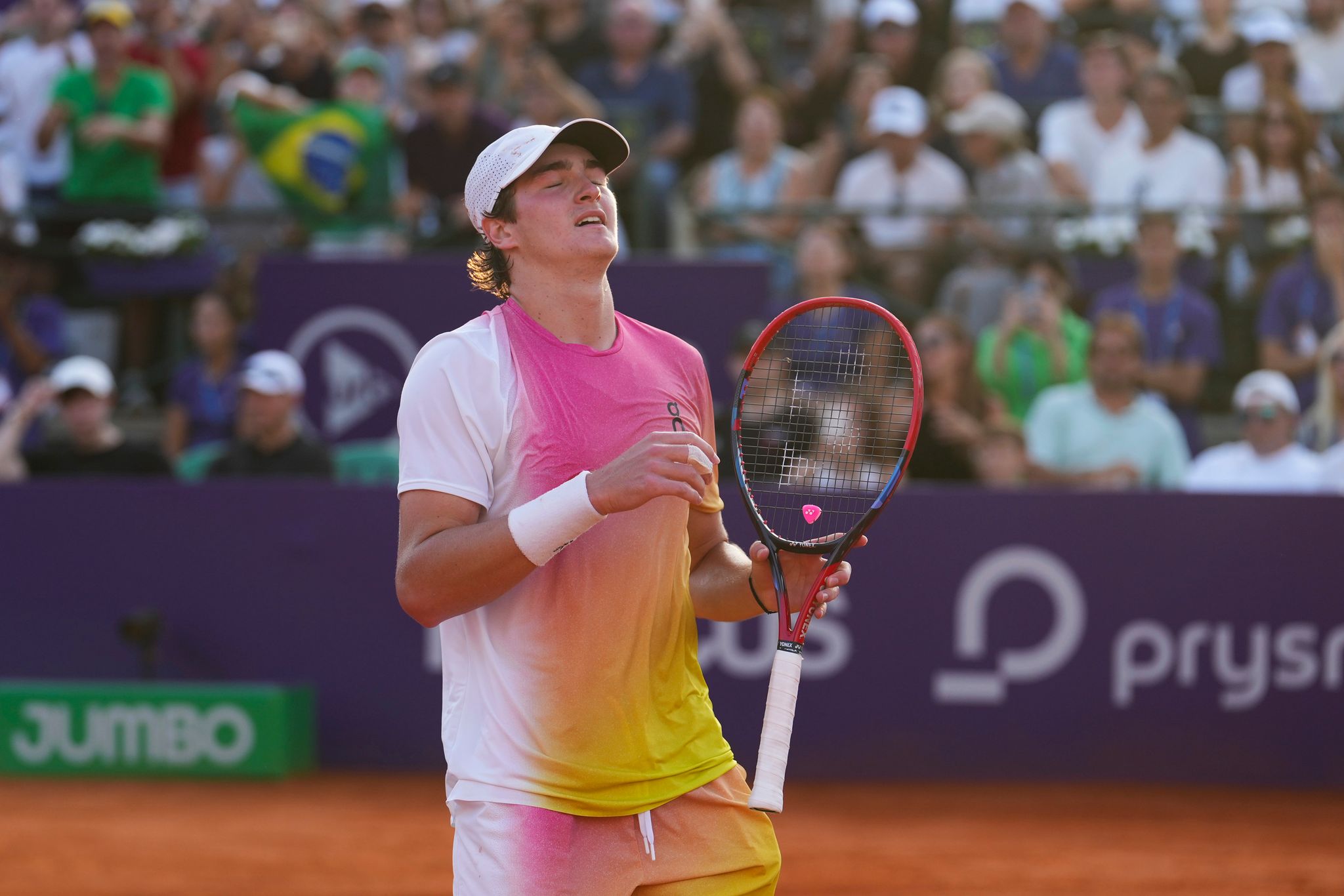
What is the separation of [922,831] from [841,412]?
2.95m

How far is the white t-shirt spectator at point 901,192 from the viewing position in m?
8.98

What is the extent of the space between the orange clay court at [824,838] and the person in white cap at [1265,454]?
52.3 inches

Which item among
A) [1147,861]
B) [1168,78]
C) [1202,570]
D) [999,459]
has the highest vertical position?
[1168,78]

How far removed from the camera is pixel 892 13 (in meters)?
9.99

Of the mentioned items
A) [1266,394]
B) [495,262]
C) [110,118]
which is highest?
[110,118]

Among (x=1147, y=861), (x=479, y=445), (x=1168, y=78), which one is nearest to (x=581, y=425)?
(x=479, y=445)

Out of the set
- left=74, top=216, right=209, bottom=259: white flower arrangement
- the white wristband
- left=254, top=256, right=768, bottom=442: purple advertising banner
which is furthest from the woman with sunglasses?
the white wristband

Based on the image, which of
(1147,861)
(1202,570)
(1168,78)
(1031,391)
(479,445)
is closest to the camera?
(479,445)

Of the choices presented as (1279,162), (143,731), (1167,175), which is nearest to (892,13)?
(1167,175)

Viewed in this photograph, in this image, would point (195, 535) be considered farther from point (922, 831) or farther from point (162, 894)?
point (922, 831)

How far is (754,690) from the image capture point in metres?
7.48

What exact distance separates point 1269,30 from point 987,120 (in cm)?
158

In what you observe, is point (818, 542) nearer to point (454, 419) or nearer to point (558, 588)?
point (558, 588)

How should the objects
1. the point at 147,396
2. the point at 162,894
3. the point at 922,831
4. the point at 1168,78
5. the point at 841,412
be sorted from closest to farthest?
the point at 841,412 < the point at 162,894 < the point at 922,831 < the point at 1168,78 < the point at 147,396
